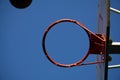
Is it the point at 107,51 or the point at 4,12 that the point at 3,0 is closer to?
the point at 4,12

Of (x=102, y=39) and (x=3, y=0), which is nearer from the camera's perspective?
(x=102, y=39)

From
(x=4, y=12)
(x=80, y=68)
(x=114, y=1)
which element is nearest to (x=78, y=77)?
(x=80, y=68)

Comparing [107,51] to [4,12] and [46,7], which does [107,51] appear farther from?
[4,12]

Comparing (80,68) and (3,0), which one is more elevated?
(3,0)

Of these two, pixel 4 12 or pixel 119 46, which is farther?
pixel 4 12

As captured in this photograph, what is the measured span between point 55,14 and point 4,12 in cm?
63

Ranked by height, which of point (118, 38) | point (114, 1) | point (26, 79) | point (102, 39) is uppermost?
point (114, 1)

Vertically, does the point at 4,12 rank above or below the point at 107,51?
above

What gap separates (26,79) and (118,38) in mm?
1245

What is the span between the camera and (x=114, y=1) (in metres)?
2.70

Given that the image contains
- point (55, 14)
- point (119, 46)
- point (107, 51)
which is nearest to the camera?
point (107, 51)

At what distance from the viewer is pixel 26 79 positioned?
2705 mm

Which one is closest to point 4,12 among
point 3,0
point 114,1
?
point 3,0

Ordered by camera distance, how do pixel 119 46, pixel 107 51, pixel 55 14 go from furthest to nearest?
1. pixel 55 14
2. pixel 119 46
3. pixel 107 51
